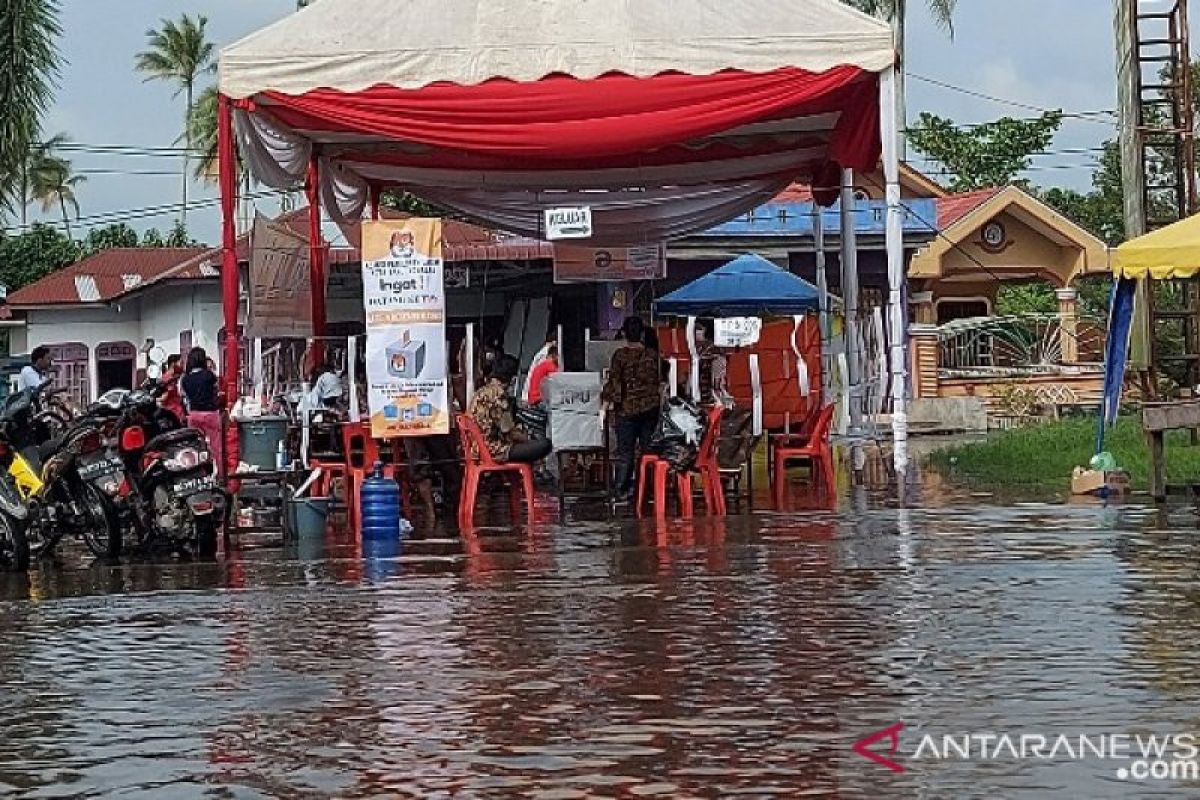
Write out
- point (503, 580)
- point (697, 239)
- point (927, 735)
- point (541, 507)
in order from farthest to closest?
1. point (697, 239)
2. point (541, 507)
3. point (503, 580)
4. point (927, 735)

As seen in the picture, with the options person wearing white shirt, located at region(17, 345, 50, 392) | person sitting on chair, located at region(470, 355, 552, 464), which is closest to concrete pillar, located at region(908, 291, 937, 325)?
person wearing white shirt, located at region(17, 345, 50, 392)

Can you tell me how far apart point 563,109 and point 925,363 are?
23.3 metres

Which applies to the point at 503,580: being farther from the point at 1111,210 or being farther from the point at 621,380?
the point at 1111,210

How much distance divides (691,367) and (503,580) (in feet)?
28.6

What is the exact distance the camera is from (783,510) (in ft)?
54.3

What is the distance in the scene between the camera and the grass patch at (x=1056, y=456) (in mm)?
19312

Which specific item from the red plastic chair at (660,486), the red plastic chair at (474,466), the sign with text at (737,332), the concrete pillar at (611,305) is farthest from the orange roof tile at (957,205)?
the red plastic chair at (474,466)

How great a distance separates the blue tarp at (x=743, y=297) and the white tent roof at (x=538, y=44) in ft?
30.0

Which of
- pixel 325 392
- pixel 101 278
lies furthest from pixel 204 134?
pixel 325 392

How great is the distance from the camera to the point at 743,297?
2577 centimetres

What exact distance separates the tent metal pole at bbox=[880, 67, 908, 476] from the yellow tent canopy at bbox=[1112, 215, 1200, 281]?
6.15 ft

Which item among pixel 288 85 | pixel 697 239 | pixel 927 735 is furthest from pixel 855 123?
pixel 697 239

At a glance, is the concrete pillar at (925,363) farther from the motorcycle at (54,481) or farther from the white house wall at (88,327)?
the motorcycle at (54,481)

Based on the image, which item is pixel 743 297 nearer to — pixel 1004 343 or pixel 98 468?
pixel 98 468
